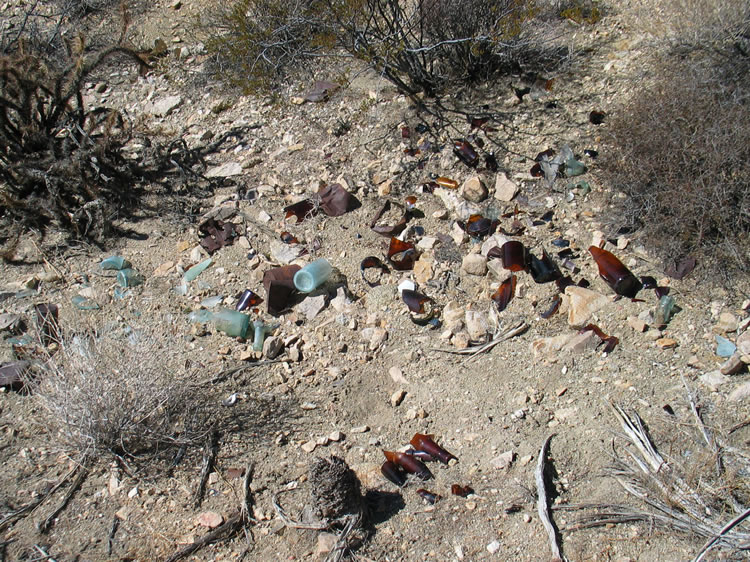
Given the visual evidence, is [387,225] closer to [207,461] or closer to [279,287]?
[279,287]

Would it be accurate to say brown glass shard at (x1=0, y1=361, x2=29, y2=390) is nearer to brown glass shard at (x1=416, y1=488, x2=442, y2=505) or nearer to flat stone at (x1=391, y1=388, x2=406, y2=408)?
→ flat stone at (x1=391, y1=388, x2=406, y2=408)

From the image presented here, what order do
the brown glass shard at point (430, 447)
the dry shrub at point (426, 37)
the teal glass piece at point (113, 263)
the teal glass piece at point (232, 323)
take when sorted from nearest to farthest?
the brown glass shard at point (430, 447)
the teal glass piece at point (232, 323)
the teal glass piece at point (113, 263)
the dry shrub at point (426, 37)

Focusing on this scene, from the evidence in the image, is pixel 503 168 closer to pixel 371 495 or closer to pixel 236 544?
pixel 371 495

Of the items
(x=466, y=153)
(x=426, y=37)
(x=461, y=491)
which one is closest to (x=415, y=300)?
(x=461, y=491)

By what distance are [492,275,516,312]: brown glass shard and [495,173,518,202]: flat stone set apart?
1.94 feet

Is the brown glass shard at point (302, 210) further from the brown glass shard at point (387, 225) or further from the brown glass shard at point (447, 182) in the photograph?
the brown glass shard at point (447, 182)

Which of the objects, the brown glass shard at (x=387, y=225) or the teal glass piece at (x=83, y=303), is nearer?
the teal glass piece at (x=83, y=303)

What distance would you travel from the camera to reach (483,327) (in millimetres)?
2756

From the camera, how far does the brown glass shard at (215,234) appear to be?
342 cm

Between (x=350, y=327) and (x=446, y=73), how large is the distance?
2.07 metres

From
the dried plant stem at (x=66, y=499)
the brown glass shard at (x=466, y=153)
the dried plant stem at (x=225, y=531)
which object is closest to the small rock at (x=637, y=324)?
the brown glass shard at (x=466, y=153)

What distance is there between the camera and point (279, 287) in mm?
3006

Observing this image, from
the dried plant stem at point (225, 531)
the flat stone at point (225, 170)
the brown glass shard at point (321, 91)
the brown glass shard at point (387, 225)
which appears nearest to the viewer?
the dried plant stem at point (225, 531)

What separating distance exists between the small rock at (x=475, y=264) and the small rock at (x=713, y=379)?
1048mm
